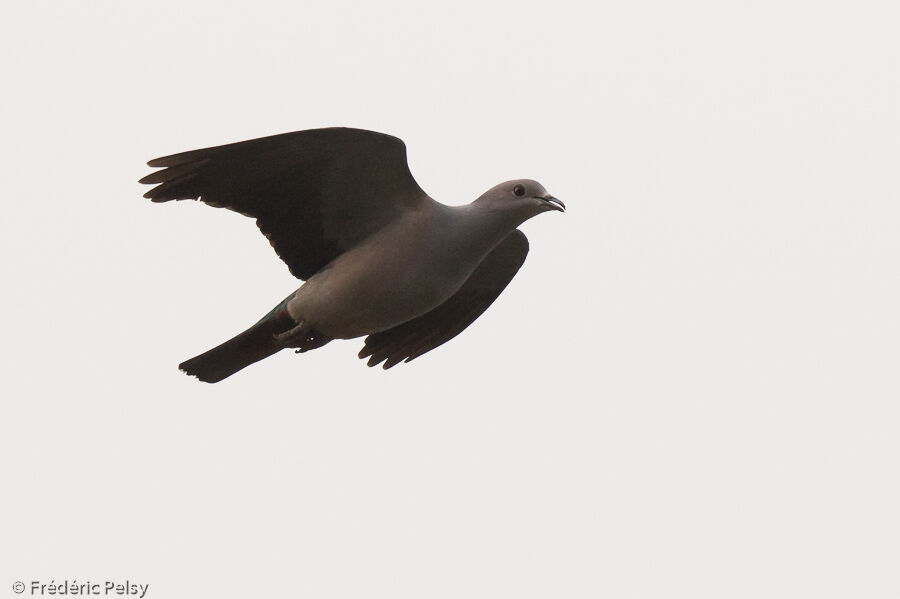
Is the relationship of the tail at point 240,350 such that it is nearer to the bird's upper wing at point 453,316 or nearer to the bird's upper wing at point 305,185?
the bird's upper wing at point 305,185

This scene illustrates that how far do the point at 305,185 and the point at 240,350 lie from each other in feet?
3.79

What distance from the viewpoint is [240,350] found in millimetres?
10242

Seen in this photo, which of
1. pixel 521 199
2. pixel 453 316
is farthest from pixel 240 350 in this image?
pixel 521 199

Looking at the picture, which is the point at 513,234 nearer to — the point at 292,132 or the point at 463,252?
the point at 463,252

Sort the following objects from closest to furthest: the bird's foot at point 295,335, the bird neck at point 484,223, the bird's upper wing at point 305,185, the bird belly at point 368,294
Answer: the bird's upper wing at point 305,185
the bird belly at point 368,294
the bird neck at point 484,223
the bird's foot at point 295,335

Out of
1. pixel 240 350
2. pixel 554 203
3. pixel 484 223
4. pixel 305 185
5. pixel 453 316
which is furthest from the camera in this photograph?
pixel 453 316

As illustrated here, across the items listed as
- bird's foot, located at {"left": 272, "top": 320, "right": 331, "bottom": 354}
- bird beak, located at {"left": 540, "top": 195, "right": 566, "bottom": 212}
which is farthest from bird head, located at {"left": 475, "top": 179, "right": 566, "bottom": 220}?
bird's foot, located at {"left": 272, "top": 320, "right": 331, "bottom": 354}

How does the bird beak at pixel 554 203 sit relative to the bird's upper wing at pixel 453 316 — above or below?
above

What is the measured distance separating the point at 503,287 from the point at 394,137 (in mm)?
1970

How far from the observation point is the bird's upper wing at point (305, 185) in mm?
9391

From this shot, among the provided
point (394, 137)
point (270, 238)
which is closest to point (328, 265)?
point (270, 238)

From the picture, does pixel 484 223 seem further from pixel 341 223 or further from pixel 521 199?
pixel 341 223

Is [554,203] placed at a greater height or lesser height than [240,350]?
greater

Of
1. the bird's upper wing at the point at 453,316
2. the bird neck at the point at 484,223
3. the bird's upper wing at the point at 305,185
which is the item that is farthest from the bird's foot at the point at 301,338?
the bird neck at the point at 484,223
